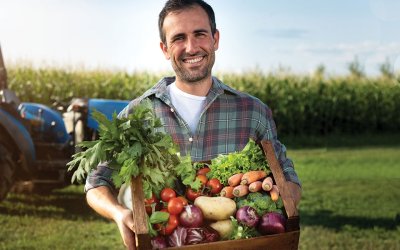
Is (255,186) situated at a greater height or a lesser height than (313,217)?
greater

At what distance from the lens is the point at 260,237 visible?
5.68 feet

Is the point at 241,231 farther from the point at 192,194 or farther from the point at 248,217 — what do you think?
the point at 192,194

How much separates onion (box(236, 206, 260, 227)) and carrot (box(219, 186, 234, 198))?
6 cm

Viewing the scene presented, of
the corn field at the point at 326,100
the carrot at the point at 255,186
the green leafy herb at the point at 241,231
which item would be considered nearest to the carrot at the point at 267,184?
the carrot at the point at 255,186

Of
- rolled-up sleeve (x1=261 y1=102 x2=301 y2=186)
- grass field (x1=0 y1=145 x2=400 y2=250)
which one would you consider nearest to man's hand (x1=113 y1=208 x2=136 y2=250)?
rolled-up sleeve (x1=261 y1=102 x2=301 y2=186)

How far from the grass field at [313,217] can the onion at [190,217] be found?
402cm

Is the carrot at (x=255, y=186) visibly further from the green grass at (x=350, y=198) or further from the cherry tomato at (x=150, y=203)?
the green grass at (x=350, y=198)

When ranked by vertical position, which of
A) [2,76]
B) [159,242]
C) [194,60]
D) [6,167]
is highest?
[194,60]

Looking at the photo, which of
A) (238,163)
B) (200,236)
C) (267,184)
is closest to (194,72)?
(238,163)

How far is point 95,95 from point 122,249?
3400 millimetres

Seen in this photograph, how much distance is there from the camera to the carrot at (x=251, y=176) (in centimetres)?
185

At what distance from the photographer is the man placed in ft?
6.72

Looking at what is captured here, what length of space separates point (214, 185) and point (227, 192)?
0.04 m

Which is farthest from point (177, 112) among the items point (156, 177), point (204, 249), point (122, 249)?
point (122, 249)
